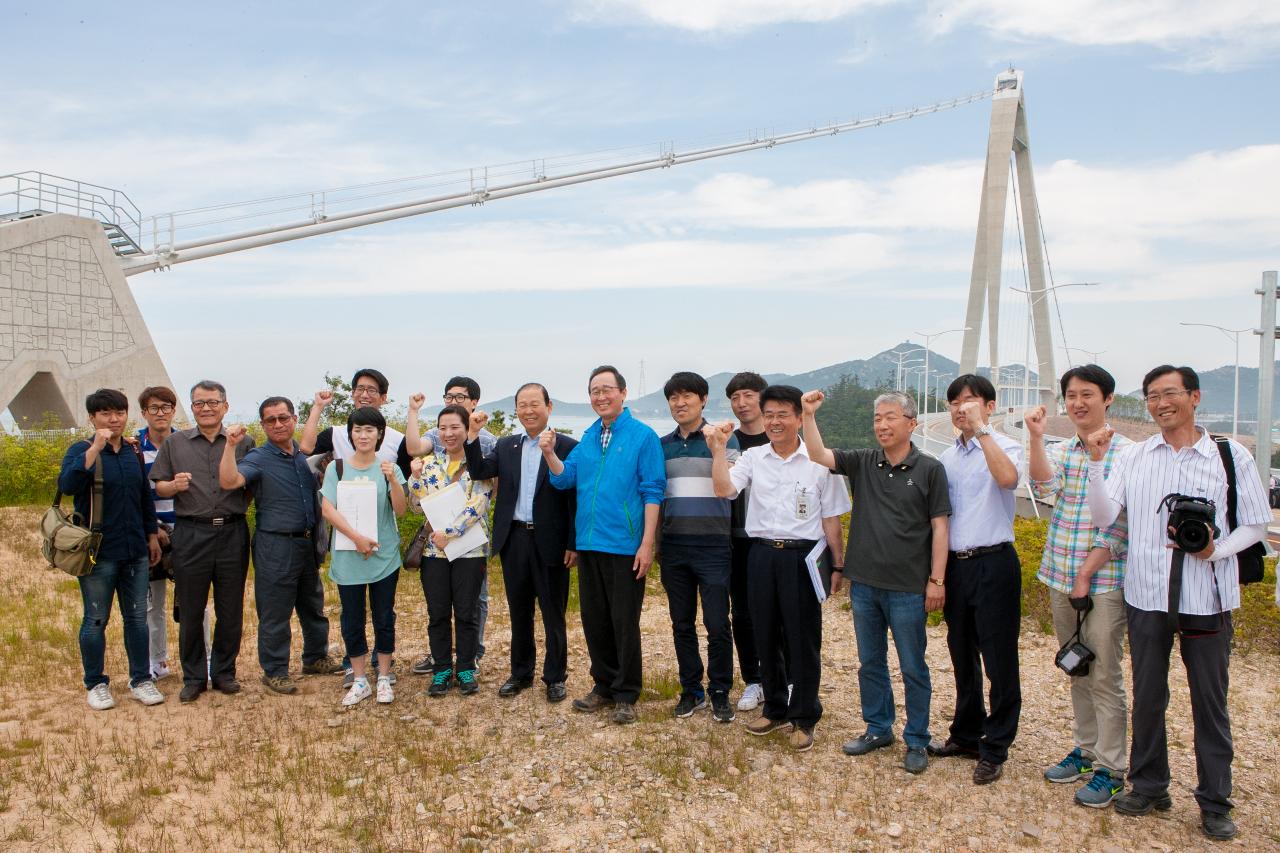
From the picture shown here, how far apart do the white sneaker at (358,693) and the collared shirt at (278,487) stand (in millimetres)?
977

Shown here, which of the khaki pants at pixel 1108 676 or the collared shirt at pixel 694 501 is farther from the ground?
the collared shirt at pixel 694 501

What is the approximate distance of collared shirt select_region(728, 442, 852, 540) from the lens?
4.36 metres

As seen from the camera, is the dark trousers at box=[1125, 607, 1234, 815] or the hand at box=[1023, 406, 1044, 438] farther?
the hand at box=[1023, 406, 1044, 438]

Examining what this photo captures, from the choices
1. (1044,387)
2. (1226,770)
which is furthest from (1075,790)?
(1044,387)

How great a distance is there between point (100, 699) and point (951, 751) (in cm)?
478

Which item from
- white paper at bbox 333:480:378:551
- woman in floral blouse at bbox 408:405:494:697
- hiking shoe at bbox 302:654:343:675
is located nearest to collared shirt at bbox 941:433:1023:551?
woman in floral blouse at bbox 408:405:494:697

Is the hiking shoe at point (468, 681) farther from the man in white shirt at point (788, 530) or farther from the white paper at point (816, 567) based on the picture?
the white paper at point (816, 567)

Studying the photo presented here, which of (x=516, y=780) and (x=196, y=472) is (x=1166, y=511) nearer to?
(x=516, y=780)

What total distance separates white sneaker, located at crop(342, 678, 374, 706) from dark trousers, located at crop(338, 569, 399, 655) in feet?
0.53

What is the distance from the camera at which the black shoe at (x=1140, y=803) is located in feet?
12.2

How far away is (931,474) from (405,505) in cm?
295

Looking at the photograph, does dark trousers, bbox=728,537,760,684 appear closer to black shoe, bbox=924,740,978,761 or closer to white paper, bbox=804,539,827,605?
white paper, bbox=804,539,827,605

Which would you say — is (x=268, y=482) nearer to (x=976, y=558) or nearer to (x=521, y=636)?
(x=521, y=636)

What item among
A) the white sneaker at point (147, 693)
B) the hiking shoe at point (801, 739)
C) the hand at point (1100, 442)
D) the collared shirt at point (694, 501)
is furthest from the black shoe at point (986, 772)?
the white sneaker at point (147, 693)
